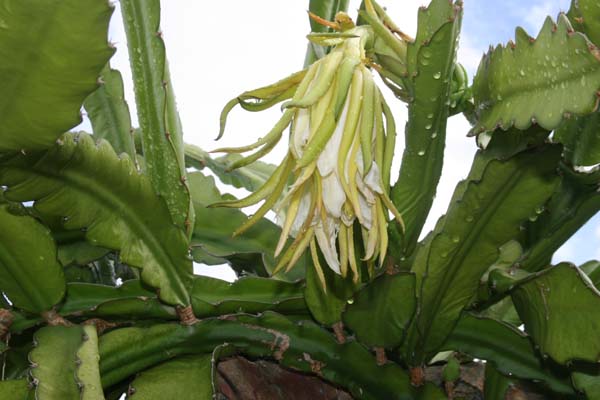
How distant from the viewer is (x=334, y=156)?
79cm

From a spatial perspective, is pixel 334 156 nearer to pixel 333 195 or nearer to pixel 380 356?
pixel 333 195

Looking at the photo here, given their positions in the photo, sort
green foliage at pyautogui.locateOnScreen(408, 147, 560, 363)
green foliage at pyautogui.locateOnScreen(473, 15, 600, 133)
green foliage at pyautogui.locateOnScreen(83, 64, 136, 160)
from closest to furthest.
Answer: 1. green foliage at pyautogui.locateOnScreen(473, 15, 600, 133)
2. green foliage at pyautogui.locateOnScreen(408, 147, 560, 363)
3. green foliage at pyautogui.locateOnScreen(83, 64, 136, 160)

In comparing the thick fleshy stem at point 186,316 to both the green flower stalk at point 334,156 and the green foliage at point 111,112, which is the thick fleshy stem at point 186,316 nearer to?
the green flower stalk at point 334,156

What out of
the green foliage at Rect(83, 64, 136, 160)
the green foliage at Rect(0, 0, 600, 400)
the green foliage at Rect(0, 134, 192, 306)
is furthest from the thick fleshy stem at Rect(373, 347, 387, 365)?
the green foliage at Rect(83, 64, 136, 160)

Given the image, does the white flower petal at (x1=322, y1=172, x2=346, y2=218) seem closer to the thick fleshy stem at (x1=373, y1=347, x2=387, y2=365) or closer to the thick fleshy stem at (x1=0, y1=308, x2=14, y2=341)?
the thick fleshy stem at (x1=373, y1=347, x2=387, y2=365)

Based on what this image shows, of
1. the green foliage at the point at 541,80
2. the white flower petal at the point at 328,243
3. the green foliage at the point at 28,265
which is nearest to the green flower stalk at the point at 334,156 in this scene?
the white flower petal at the point at 328,243

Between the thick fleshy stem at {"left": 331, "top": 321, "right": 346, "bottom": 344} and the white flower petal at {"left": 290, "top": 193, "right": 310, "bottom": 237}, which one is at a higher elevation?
the white flower petal at {"left": 290, "top": 193, "right": 310, "bottom": 237}

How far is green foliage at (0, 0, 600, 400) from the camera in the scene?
0.79 m

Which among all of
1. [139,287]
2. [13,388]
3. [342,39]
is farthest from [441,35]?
[13,388]

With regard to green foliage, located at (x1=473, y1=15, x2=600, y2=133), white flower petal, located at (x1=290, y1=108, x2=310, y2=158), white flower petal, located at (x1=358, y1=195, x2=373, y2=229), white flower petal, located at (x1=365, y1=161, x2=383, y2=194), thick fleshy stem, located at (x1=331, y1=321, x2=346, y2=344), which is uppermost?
green foliage, located at (x1=473, y1=15, x2=600, y2=133)

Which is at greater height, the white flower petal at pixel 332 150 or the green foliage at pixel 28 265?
the white flower petal at pixel 332 150

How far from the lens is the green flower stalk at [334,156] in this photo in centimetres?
79

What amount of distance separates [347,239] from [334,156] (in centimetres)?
9

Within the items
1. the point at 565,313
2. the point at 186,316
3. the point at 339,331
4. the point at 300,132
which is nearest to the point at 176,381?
the point at 186,316
